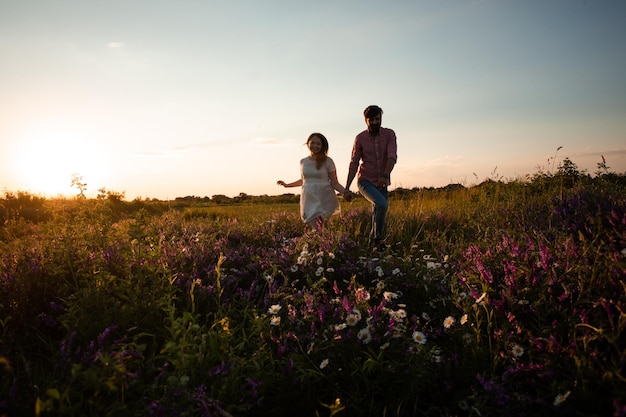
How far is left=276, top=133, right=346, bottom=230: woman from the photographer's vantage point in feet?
27.7

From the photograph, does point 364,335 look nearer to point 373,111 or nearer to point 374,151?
point 374,151

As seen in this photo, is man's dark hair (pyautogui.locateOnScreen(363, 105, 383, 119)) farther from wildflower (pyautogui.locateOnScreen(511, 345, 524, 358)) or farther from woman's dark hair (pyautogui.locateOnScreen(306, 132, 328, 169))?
wildflower (pyautogui.locateOnScreen(511, 345, 524, 358))

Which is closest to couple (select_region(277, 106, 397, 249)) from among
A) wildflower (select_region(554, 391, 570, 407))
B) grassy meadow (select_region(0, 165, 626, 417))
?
grassy meadow (select_region(0, 165, 626, 417))

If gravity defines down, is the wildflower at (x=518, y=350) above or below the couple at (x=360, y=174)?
below

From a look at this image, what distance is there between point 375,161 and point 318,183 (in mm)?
1520

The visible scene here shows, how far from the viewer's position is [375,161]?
24.5 feet

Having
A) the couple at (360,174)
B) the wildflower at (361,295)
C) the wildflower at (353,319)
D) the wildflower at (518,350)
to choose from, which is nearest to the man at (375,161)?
the couple at (360,174)

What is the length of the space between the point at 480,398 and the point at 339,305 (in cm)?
125

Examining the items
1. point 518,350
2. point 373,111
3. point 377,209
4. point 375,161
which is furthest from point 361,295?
point 373,111

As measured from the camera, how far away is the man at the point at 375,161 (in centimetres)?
715

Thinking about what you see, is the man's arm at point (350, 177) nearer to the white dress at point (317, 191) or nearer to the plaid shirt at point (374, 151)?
the plaid shirt at point (374, 151)

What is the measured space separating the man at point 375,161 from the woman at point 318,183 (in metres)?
0.96

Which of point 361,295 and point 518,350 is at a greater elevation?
point 361,295

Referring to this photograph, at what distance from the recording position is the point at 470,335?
2.89 m
